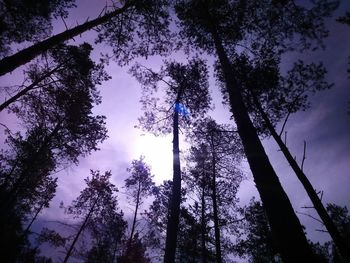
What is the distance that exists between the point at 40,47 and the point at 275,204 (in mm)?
7856

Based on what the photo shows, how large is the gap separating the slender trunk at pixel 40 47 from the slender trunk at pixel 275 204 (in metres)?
6.43

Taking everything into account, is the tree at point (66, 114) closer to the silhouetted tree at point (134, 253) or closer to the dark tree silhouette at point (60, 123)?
the dark tree silhouette at point (60, 123)

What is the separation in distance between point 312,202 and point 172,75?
10111 millimetres

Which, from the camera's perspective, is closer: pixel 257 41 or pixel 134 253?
pixel 257 41

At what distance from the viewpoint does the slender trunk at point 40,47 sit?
663 centimetres

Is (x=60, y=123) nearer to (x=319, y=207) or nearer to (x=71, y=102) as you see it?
(x=71, y=102)

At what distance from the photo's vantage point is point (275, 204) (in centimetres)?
373

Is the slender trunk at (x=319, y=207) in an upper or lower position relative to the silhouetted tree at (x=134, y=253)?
lower

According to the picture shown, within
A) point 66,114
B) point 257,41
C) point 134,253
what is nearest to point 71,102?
point 66,114

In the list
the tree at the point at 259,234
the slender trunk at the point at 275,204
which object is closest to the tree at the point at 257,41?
the slender trunk at the point at 275,204

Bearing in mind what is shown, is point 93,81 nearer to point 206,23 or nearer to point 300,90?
point 206,23

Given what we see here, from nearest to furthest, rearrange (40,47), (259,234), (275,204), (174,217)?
(275,204) < (40,47) < (174,217) < (259,234)

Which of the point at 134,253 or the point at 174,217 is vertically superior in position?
the point at 134,253

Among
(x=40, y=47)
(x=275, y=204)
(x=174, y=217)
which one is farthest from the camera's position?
(x=174, y=217)
